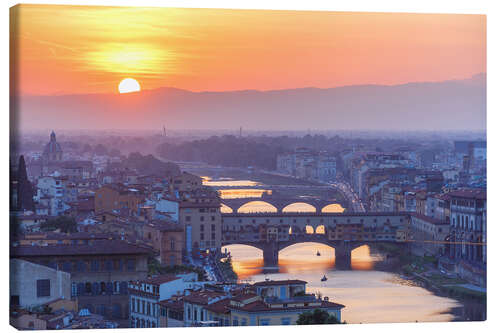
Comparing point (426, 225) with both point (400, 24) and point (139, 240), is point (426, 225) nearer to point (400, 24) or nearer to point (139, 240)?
point (139, 240)

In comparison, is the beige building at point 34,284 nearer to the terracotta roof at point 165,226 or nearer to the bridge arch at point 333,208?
the terracotta roof at point 165,226

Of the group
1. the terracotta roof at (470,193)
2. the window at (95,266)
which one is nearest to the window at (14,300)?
the window at (95,266)

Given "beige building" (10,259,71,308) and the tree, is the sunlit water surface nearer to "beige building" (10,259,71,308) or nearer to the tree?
the tree

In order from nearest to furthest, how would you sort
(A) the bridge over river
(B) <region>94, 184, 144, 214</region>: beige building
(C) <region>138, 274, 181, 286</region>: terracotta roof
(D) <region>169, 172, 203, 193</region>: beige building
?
(C) <region>138, 274, 181, 286</region>: terracotta roof
(B) <region>94, 184, 144, 214</region>: beige building
(D) <region>169, 172, 203, 193</region>: beige building
(A) the bridge over river

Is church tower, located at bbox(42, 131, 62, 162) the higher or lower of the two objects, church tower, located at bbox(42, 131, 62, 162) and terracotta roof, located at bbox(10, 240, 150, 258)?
the higher

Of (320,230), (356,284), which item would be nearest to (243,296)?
(356,284)

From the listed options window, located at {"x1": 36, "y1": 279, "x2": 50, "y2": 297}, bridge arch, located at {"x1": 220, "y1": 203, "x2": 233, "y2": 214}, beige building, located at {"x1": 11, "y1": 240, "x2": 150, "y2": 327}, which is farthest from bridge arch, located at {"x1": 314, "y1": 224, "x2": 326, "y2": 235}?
window, located at {"x1": 36, "y1": 279, "x2": 50, "y2": 297}
